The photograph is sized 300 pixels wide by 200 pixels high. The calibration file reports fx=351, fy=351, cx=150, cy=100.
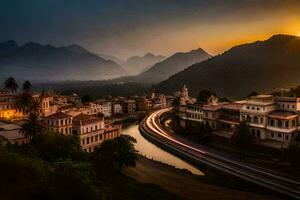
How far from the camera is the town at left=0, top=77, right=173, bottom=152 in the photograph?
49156mm

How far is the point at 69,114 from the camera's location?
5622cm

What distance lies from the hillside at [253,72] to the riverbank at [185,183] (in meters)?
109

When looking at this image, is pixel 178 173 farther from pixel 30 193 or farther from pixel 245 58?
pixel 245 58

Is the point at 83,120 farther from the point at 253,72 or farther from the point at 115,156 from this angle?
the point at 253,72

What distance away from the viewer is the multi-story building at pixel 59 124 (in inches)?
1908

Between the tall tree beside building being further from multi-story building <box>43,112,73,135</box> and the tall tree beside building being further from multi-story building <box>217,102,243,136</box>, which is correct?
multi-story building <box>217,102,243,136</box>

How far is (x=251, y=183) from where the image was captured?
37.2m

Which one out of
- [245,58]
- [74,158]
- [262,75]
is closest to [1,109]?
[74,158]

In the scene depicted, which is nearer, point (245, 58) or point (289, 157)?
point (289, 157)

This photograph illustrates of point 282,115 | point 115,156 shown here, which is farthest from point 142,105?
point 115,156

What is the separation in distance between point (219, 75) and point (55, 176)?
16342 centimetres

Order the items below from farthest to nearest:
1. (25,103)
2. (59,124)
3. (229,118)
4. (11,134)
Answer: (25,103) → (229,118) → (59,124) → (11,134)

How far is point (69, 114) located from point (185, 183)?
26.1 meters

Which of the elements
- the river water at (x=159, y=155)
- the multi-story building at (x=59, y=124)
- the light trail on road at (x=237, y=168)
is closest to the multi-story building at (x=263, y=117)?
the light trail on road at (x=237, y=168)
